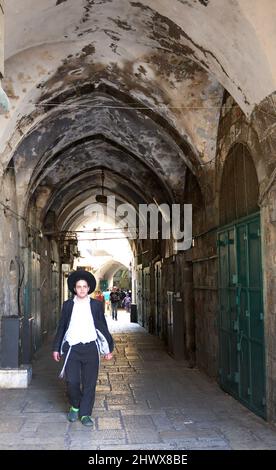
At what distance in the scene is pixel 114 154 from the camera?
12.2 m

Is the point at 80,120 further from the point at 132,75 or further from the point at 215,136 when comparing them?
the point at 215,136

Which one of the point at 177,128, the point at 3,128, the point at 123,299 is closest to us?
the point at 3,128

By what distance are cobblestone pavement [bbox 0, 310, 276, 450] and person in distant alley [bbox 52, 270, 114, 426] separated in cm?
27

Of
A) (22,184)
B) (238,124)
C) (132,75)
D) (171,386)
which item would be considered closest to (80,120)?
(22,184)

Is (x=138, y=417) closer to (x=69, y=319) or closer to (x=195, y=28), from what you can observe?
(x=69, y=319)

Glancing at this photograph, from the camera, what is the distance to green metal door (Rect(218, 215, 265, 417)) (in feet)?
17.7

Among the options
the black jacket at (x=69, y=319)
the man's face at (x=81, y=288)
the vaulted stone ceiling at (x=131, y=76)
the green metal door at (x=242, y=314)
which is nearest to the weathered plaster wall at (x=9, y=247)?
the vaulted stone ceiling at (x=131, y=76)

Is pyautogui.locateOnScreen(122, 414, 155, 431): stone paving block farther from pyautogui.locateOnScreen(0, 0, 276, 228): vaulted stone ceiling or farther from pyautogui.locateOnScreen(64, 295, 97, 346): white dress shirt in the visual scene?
pyautogui.locateOnScreen(0, 0, 276, 228): vaulted stone ceiling

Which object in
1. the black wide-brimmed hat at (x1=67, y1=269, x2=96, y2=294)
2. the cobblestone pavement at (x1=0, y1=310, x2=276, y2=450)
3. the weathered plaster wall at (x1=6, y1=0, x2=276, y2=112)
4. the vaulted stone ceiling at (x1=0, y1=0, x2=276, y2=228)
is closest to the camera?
the cobblestone pavement at (x1=0, y1=310, x2=276, y2=450)

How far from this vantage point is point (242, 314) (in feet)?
Answer: 19.7

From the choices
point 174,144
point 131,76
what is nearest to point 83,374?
point 131,76

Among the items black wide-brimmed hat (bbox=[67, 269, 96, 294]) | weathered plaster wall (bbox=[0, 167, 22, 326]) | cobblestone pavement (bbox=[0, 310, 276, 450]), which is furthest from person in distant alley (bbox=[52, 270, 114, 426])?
weathered plaster wall (bbox=[0, 167, 22, 326])

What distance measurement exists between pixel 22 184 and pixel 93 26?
153 inches

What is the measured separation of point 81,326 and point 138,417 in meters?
1.13
